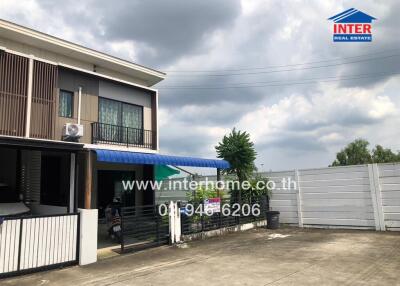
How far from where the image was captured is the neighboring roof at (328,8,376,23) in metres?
14.8

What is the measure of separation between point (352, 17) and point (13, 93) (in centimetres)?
1347

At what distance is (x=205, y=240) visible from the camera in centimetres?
1299

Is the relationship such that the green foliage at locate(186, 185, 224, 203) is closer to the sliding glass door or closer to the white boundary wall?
the white boundary wall

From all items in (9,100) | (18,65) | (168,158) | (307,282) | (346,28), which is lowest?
(307,282)

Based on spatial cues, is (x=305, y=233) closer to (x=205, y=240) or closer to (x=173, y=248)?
(x=205, y=240)

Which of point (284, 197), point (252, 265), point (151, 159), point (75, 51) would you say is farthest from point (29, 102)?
point (284, 197)

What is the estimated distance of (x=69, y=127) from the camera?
43.5 ft

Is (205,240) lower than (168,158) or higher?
lower

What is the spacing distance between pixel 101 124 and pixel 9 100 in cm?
485

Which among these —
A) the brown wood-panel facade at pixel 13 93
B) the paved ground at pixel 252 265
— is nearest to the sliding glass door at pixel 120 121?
the brown wood-panel facade at pixel 13 93

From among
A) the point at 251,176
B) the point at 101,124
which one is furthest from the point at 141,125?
the point at 251,176

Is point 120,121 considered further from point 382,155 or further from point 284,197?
point 382,155

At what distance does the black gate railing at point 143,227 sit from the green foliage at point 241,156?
626 centimetres

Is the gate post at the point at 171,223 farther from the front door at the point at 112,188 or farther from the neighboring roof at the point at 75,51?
the neighboring roof at the point at 75,51
